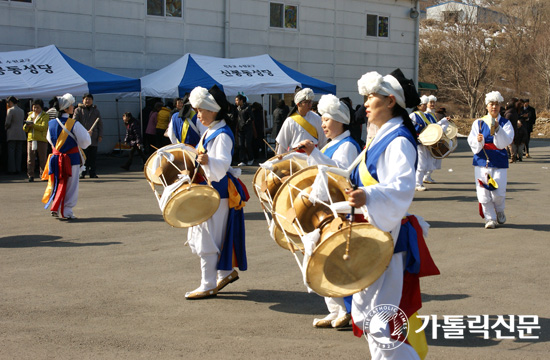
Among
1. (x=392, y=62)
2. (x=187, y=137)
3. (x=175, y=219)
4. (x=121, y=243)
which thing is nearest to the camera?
(x=175, y=219)

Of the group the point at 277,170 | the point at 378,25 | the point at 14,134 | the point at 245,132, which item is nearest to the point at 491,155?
the point at 277,170

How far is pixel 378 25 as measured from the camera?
27.6 metres

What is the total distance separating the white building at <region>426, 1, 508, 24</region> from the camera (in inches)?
2093

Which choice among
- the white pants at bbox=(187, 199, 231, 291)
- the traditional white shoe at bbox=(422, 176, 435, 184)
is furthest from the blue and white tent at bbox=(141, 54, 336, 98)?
the white pants at bbox=(187, 199, 231, 291)

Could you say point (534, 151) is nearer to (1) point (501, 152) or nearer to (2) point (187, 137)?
(1) point (501, 152)

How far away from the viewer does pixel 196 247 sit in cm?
601

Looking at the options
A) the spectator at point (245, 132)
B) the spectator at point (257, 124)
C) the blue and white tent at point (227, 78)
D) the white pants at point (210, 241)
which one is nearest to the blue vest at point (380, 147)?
the white pants at point (210, 241)

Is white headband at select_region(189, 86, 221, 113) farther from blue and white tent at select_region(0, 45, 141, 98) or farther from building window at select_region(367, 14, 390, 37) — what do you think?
building window at select_region(367, 14, 390, 37)

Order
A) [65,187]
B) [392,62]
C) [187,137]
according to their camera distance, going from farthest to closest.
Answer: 1. [392,62]
2. [65,187]
3. [187,137]

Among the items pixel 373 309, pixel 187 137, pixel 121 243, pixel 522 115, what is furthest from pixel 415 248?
pixel 522 115

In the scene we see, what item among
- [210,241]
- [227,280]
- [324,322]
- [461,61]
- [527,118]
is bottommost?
[324,322]

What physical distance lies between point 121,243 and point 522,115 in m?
15.9

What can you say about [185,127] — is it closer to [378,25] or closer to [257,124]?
[257,124]

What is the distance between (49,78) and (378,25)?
1573cm
